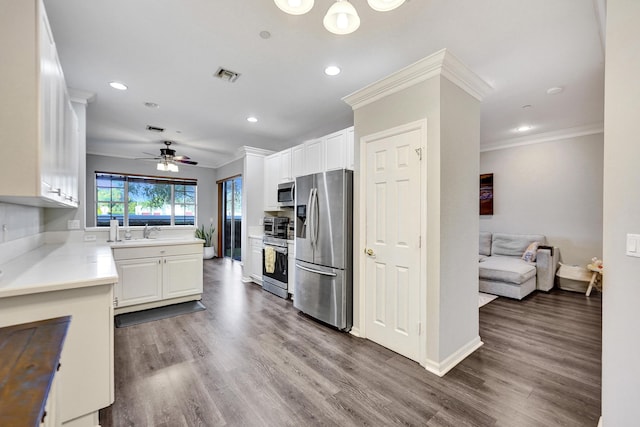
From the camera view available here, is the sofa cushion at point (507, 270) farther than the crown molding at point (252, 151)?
No

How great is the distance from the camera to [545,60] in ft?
8.70

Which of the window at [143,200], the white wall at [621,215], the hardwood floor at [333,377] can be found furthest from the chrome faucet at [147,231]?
the white wall at [621,215]

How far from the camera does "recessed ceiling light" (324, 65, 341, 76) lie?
277 centimetres

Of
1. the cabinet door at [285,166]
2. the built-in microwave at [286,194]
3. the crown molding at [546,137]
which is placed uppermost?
the crown molding at [546,137]

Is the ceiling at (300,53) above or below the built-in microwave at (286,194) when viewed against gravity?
above

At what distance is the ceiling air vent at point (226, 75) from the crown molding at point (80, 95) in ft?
5.90

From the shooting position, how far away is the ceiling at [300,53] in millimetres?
2035

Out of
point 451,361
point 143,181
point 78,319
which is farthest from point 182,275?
point 143,181

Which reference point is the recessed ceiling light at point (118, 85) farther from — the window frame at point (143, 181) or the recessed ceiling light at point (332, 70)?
the window frame at point (143, 181)

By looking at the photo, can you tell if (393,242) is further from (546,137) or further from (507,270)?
(546,137)

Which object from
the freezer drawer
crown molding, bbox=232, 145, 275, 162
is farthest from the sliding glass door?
the freezer drawer

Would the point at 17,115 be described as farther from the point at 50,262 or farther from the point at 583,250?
the point at 583,250

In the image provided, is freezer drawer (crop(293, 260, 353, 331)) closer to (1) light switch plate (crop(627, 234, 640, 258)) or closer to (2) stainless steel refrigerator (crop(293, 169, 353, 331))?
(2) stainless steel refrigerator (crop(293, 169, 353, 331))

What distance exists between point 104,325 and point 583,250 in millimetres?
6532
